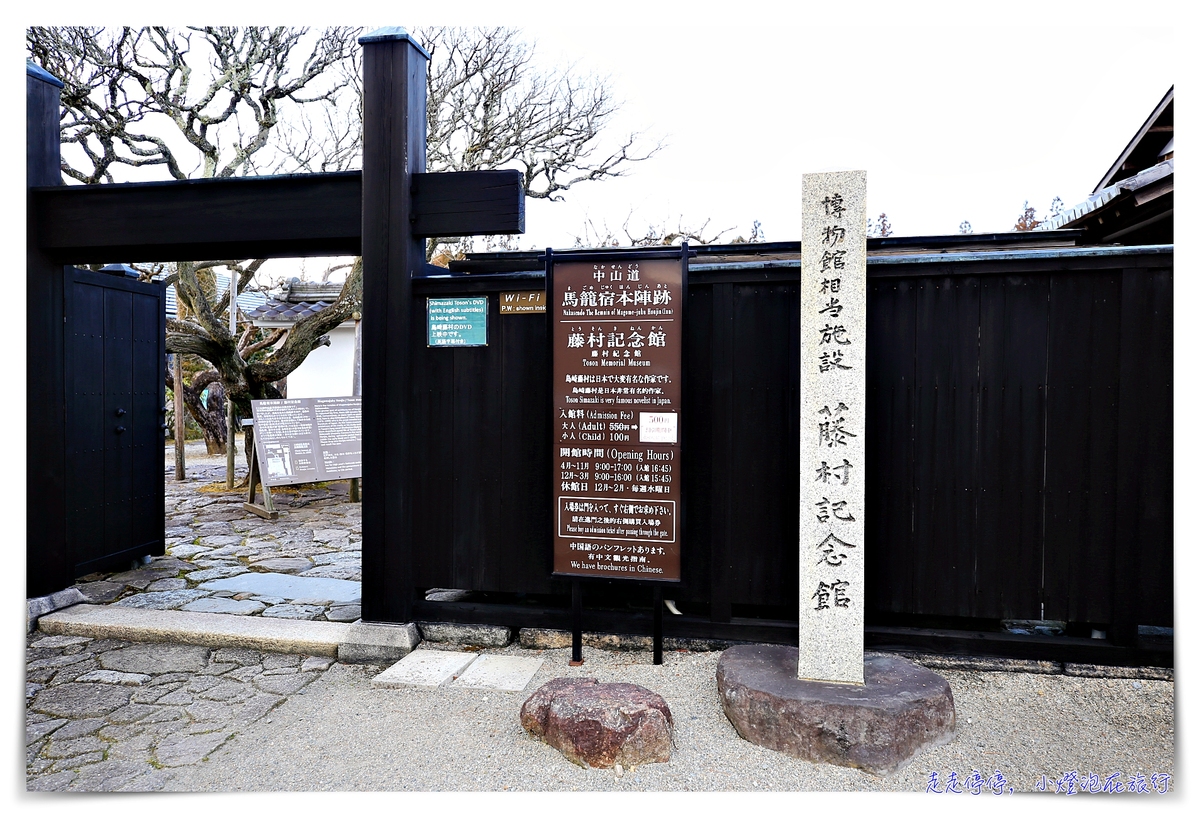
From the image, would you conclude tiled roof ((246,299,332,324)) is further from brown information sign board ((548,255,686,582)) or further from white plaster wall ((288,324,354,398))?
brown information sign board ((548,255,686,582))

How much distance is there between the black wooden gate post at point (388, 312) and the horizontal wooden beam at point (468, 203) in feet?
0.38

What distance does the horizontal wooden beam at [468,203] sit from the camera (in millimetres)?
5234

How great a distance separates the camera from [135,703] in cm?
458

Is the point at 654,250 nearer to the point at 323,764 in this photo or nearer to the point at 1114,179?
the point at 323,764

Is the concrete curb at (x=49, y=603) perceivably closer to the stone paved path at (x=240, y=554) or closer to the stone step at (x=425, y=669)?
the stone paved path at (x=240, y=554)

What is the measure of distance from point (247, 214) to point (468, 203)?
6.14 feet

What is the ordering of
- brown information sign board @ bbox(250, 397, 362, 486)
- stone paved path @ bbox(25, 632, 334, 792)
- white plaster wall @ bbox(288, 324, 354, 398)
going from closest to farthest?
1. stone paved path @ bbox(25, 632, 334, 792)
2. brown information sign board @ bbox(250, 397, 362, 486)
3. white plaster wall @ bbox(288, 324, 354, 398)

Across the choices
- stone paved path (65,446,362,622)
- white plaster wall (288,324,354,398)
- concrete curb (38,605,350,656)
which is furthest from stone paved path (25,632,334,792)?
white plaster wall (288,324,354,398)

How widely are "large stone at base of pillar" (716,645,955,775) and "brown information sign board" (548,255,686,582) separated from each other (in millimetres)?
975

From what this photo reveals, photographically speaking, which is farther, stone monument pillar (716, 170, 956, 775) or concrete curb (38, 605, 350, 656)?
concrete curb (38, 605, 350, 656)

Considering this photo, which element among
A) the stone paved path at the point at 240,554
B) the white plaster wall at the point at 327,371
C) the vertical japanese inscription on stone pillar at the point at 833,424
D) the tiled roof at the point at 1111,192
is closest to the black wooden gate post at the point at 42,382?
the stone paved path at the point at 240,554

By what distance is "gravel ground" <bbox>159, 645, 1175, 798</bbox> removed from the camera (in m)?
3.61

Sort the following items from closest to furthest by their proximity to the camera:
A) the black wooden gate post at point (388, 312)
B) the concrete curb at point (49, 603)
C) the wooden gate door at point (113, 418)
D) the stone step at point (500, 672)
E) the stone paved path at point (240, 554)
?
the stone step at point (500, 672) < the black wooden gate post at point (388, 312) < the concrete curb at point (49, 603) < the stone paved path at point (240, 554) < the wooden gate door at point (113, 418)

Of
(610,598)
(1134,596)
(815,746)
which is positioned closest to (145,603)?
(610,598)
